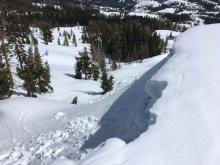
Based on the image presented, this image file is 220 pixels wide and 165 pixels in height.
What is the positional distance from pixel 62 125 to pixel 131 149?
14519 mm

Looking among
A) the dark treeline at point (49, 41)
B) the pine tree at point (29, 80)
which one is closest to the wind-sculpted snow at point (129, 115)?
the dark treeline at point (49, 41)

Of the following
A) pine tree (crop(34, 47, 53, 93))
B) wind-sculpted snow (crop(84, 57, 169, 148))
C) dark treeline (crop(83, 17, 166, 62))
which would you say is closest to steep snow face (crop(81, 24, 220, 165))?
wind-sculpted snow (crop(84, 57, 169, 148))

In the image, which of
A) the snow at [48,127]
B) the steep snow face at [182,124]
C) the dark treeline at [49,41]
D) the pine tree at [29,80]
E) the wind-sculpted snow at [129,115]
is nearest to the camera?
the steep snow face at [182,124]

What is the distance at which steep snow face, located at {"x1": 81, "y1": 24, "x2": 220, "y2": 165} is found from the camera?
12.4 metres

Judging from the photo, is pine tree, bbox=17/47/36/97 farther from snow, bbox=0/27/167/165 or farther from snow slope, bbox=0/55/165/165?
snow slope, bbox=0/55/165/165

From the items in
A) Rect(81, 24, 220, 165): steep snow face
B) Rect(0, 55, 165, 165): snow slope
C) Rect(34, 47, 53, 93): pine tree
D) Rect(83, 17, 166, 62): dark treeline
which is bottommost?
Rect(83, 17, 166, 62): dark treeline

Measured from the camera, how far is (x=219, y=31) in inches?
864

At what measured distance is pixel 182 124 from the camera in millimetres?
13883

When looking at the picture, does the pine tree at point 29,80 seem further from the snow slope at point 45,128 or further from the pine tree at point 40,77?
the snow slope at point 45,128

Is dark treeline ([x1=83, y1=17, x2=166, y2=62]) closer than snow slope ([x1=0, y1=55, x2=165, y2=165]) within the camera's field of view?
No

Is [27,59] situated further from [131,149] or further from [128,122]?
[131,149]

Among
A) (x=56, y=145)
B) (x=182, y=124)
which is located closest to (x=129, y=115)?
(x=56, y=145)

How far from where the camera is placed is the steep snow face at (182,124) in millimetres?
12375

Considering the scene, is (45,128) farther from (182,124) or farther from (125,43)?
(125,43)
